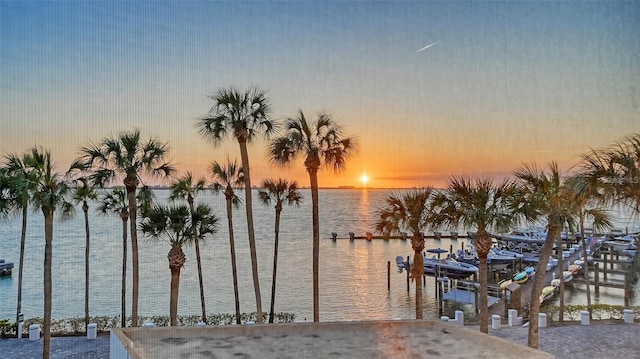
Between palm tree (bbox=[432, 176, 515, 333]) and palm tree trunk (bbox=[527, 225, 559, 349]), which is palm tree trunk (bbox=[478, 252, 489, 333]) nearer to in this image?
palm tree (bbox=[432, 176, 515, 333])

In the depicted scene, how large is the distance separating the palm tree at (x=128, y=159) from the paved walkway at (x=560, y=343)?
1649 mm

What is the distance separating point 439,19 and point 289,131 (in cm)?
534

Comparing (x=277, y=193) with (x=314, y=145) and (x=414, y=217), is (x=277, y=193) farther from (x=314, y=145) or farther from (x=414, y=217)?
(x=414, y=217)

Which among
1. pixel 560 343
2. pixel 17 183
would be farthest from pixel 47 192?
pixel 560 343

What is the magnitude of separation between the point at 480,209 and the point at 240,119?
7.41 metres

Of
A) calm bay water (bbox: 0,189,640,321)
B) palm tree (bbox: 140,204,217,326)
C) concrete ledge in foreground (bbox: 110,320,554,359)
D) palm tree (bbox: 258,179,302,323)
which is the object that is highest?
palm tree (bbox: 258,179,302,323)

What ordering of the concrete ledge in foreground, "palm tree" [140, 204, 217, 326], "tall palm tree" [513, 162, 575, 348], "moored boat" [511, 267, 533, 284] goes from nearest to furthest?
1. the concrete ledge in foreground
2. "tall palm tree" [513, 162, 575, 348]
3. "palm tree" [140, 204, 217, 326]
4. "moored boat" [511, 267, 533, 284]

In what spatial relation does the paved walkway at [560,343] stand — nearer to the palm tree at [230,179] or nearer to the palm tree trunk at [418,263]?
the palm tree trunk at [418,263]

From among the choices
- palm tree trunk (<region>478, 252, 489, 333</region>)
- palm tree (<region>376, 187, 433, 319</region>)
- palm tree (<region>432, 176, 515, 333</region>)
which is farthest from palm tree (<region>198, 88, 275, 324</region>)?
palm tree trunk (<region>478, 252, 489, 333</region>)

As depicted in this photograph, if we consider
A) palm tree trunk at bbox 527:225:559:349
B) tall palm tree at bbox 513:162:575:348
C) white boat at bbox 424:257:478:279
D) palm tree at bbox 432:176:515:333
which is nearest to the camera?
tall palm tree at bbox 513:162:575:348

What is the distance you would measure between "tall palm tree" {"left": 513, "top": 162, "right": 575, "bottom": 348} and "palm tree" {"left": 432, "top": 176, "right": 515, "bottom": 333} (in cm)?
49

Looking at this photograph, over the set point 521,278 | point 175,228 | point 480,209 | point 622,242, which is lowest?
point 521,278

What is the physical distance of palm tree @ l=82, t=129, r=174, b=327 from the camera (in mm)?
13930

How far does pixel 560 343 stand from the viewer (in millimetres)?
12812
